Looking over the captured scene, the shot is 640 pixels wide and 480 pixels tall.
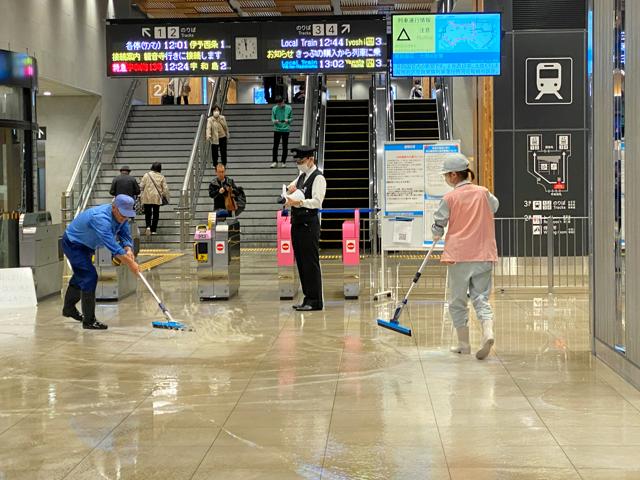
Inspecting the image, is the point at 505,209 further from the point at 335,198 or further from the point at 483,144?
the point at 335,198

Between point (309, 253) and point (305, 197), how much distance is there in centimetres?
60

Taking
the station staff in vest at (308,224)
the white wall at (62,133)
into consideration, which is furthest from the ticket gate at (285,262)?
the white wall at (62,133)

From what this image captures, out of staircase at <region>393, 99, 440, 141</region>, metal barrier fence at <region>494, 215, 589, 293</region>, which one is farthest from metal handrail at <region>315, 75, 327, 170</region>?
metal barrier fence at <region>494, 215, 589, 293</region>

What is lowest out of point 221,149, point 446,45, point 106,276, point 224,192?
point 106,276

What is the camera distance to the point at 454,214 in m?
7.20

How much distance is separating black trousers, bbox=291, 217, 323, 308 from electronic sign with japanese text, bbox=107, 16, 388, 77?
5417mm

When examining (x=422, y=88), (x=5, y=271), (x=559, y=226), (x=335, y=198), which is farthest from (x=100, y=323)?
(x=422, y=88)

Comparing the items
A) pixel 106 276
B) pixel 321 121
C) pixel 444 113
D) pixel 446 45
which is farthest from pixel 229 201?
pixel 444 113

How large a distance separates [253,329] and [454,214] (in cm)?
248

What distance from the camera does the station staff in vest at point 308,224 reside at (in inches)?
380

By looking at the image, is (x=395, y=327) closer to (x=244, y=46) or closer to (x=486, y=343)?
(x=486, y=343)

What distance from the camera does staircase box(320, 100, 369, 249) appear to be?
18578mm

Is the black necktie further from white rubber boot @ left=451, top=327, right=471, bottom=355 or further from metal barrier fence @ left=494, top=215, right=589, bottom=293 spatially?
metal barrier fence @ left=494, top=215, right=589, bottom=293

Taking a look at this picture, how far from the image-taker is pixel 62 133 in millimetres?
21297
